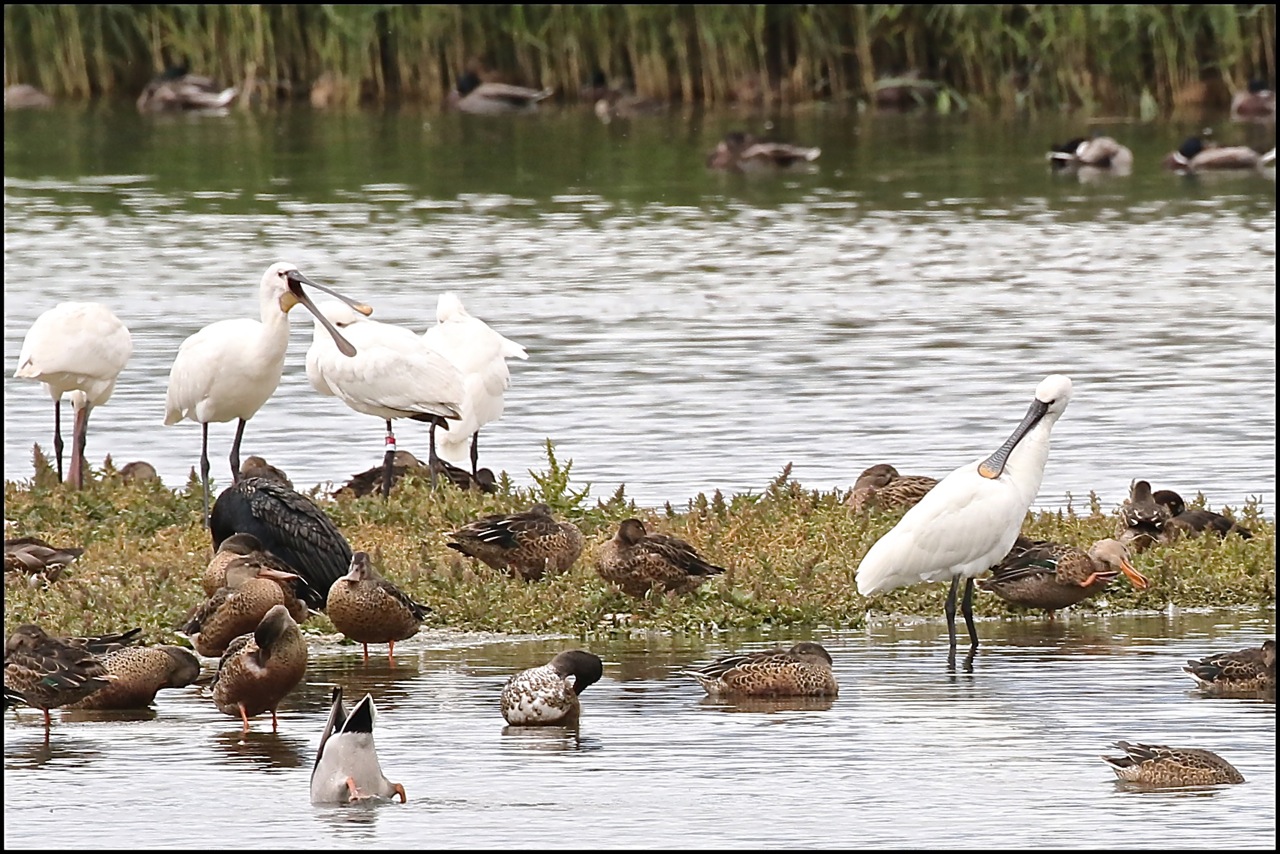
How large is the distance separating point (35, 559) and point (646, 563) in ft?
8.92

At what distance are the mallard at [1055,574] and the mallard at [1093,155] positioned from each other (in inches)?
851

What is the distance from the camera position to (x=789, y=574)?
11484 millimetres

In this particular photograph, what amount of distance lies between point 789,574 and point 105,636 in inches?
119

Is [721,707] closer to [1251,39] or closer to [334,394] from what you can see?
[334,394]

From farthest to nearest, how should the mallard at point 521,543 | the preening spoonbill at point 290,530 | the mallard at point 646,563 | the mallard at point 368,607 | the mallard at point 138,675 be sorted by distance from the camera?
the mallard at point 521,543 < the preening spoonbill at point 290,530 < the mallard at point 646,563 < the mallard at point 368,607 < the mallard at point 138,675

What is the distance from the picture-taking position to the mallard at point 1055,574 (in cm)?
1103

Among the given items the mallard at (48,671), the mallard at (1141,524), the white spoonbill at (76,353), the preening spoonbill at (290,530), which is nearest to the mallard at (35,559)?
the preening spoonbill at (290,530)

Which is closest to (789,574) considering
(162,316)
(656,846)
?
(656,846)

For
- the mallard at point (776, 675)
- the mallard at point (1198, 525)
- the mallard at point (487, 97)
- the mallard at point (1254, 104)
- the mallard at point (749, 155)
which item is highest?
the mallard at point (487, 97)

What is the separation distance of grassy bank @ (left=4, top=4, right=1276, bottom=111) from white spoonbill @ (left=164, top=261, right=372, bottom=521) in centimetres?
2366

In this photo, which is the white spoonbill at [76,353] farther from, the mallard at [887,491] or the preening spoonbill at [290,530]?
the mallard at [887,491]

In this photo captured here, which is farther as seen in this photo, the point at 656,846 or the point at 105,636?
the point at 105,636

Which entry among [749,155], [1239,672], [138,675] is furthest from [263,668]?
[749,155]

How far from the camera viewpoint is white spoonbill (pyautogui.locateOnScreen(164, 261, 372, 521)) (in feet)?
44.2
